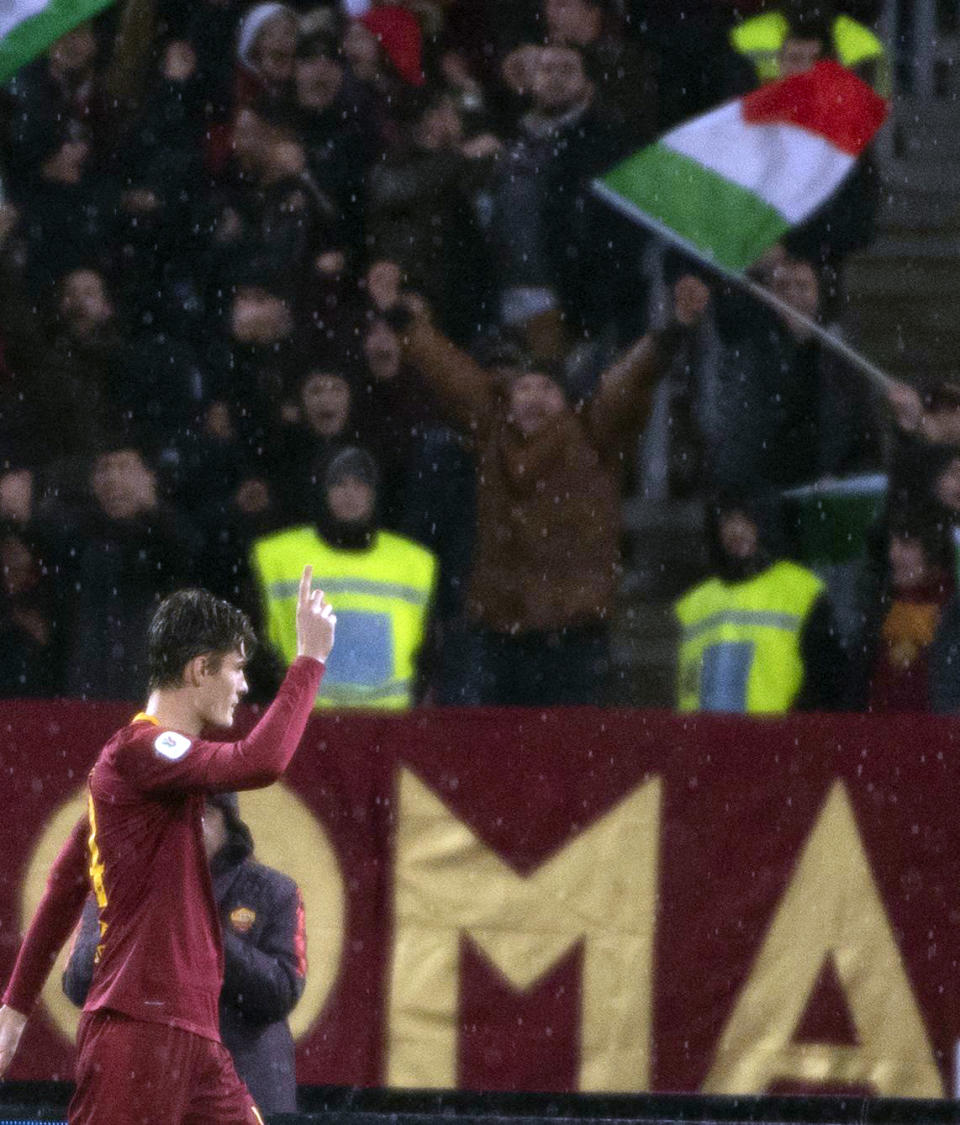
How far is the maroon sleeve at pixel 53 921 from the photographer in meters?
4.92

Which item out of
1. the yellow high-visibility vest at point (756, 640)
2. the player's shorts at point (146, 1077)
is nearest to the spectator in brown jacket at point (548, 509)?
the yellow high-visibility vest at point (756, 640)

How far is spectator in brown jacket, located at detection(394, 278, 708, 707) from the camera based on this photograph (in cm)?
809

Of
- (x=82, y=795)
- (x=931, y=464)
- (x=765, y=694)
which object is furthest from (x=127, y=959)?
(x=931, y=464)

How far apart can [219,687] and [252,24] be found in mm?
4812

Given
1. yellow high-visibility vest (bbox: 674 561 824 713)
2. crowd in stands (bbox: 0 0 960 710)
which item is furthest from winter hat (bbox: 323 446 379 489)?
yellow high-visibility vest (bbox: 674 561 824 713)

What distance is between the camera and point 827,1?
29.9 ft

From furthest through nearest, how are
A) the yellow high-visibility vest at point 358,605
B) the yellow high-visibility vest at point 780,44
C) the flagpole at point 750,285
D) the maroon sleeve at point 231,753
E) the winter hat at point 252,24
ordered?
the winter hat at point 252,24 < the yellow high-visibility vest at point 780,44 < the flagpole at point 750,285 < the yellow high-visibility vest at point 358,605 < the maroon sleeve at point 231,753

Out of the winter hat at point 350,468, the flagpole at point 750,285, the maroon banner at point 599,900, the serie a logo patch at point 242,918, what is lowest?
the maroon banner at point 599,900

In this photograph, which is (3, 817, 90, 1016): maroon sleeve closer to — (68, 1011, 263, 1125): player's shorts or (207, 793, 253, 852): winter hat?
(68, 1011, 263, 1125): player's shorts

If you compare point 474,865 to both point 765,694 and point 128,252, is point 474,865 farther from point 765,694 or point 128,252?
point 128,252

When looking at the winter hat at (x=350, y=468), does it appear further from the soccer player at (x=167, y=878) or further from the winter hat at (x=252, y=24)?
the soccer player at (x=167, y=878)

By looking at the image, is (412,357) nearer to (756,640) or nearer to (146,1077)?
(756,640)

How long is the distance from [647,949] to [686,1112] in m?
0.49

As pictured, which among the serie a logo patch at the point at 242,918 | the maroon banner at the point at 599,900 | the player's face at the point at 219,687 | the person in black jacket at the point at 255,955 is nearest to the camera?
the player's face at the point at 219,687
